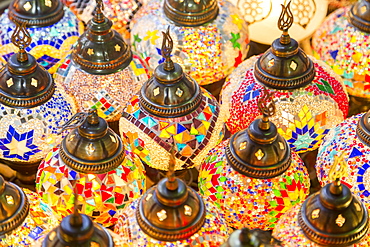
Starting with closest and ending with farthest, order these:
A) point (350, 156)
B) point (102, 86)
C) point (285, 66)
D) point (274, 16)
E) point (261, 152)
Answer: point (261, 152) → point (350, 156) → point (285, 66) → point (102, 86) → point (274, 16)

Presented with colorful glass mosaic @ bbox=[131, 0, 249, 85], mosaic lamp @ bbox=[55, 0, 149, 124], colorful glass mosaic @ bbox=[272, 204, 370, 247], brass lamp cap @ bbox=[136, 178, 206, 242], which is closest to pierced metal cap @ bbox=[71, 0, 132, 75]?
mosaic lamp @ bbox=[55, 0, 149, 124]

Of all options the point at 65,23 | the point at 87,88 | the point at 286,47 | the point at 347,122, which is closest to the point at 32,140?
the point at 87,88

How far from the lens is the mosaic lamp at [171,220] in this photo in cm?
188

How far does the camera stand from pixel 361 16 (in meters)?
2.73

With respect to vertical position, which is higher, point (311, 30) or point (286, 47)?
point (286, 47)

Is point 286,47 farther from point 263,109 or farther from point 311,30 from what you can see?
point 311,30

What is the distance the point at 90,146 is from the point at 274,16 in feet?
3.50

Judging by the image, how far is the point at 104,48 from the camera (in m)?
2.51

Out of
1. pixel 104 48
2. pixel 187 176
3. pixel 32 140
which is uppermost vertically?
pixel 104 48

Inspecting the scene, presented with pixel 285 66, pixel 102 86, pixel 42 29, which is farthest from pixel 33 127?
pixel 285 66

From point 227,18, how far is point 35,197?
1.07 m

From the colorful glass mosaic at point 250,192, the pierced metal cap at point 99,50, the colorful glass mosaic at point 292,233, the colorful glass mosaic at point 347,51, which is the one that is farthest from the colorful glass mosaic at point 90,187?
the colorful glass mosaic at point 347,51

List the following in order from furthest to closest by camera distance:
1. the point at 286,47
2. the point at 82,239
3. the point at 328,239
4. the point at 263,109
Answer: the point at 286,47 → the point at 263,109 → the point at 328,239 → the point at 82,239

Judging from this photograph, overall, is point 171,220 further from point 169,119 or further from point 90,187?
point 169,119
